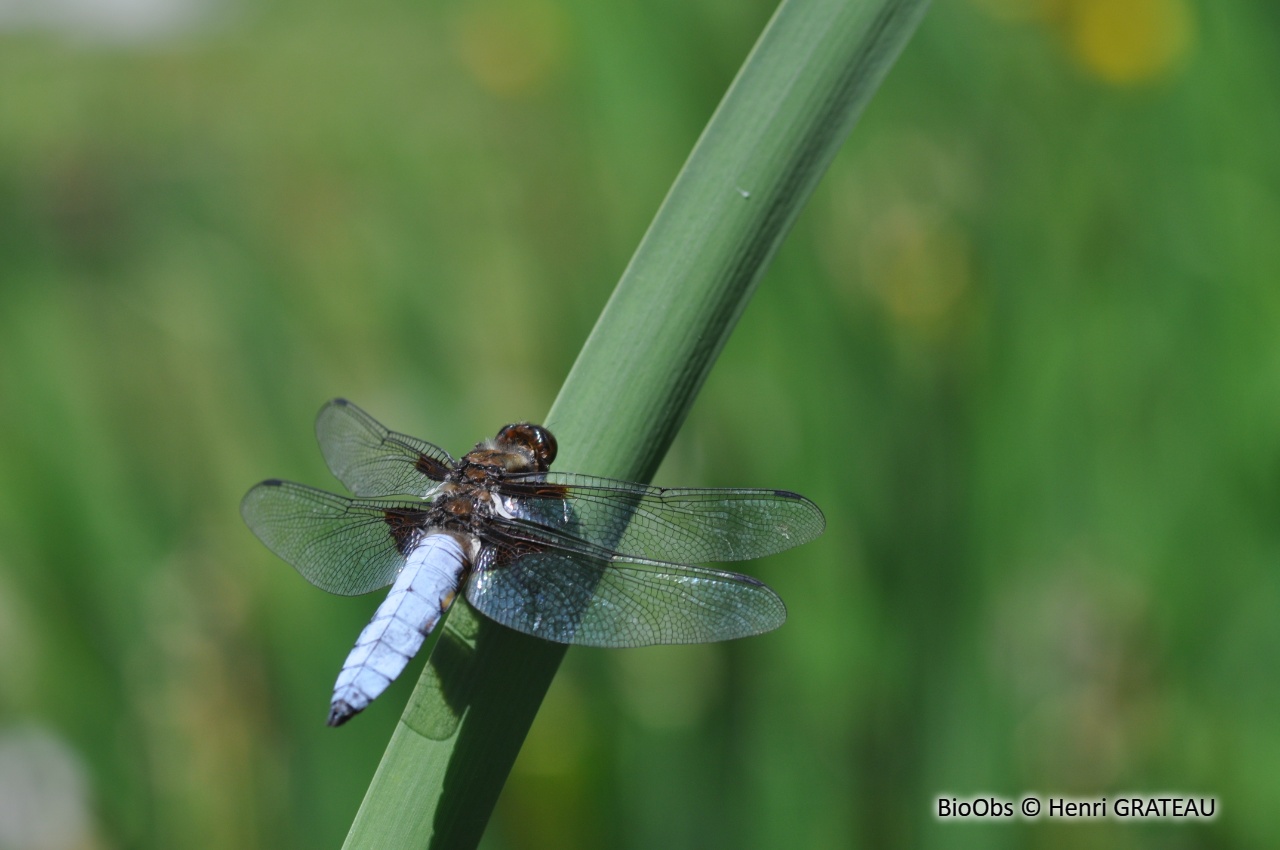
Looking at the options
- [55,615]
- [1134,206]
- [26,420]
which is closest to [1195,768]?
[1134,206]

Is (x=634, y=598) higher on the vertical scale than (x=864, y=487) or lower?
lower

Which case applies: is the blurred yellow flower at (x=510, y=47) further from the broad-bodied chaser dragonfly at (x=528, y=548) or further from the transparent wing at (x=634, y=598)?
the transparent wing at (x=634, y=598)

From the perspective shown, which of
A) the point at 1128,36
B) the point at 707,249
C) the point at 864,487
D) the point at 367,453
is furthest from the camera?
the point at 1128,36

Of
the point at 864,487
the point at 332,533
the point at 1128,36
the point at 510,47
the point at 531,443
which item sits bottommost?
the point at 332,533

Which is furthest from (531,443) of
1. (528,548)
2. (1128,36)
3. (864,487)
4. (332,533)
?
(1128,36)

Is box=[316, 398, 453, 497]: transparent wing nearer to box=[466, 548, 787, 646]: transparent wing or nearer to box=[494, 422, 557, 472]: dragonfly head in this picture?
box=[494, 422, 557, 472]: dragonfly head

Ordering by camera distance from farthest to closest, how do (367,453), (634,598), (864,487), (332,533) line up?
(864,487) < (367,453) < (332,533) < (634,598)

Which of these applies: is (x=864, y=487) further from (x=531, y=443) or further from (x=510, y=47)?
(x=510, y=47)
